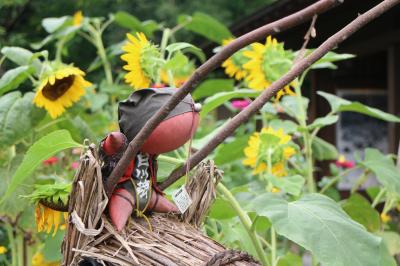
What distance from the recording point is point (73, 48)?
798 cm

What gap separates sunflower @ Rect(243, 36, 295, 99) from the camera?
1.22 meters

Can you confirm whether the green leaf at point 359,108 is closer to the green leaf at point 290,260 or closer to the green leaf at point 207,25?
the green leaf at point 290,260

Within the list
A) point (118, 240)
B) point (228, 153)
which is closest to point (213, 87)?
point (228, 153)

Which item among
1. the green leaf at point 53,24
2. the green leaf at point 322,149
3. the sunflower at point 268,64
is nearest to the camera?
the sunflower at point 268,64

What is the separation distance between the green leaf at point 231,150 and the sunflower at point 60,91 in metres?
0.28

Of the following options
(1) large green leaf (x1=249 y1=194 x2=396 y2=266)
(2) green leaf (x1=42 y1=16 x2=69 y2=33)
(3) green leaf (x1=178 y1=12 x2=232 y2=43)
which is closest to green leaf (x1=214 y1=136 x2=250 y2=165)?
(1) large green leaf (x1=249 y1=194 x2=396 y2=266)

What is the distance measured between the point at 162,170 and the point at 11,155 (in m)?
0.35

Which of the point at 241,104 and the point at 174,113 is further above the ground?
the point at 174,113

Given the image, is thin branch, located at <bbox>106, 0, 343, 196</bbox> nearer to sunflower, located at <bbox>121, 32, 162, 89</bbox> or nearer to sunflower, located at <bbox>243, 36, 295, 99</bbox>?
sunflower, located at <bbox>121, 32, 162, 89</bbox>

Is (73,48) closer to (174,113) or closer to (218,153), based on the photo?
(218,153)

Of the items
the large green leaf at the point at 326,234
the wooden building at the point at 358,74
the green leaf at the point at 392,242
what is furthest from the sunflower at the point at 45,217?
the wooden building at the point at 358,74

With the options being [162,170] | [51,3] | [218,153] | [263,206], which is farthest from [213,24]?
[51,3]

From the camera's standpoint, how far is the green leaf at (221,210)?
0.95 m

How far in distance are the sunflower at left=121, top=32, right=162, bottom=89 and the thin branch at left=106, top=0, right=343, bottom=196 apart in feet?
1.10
